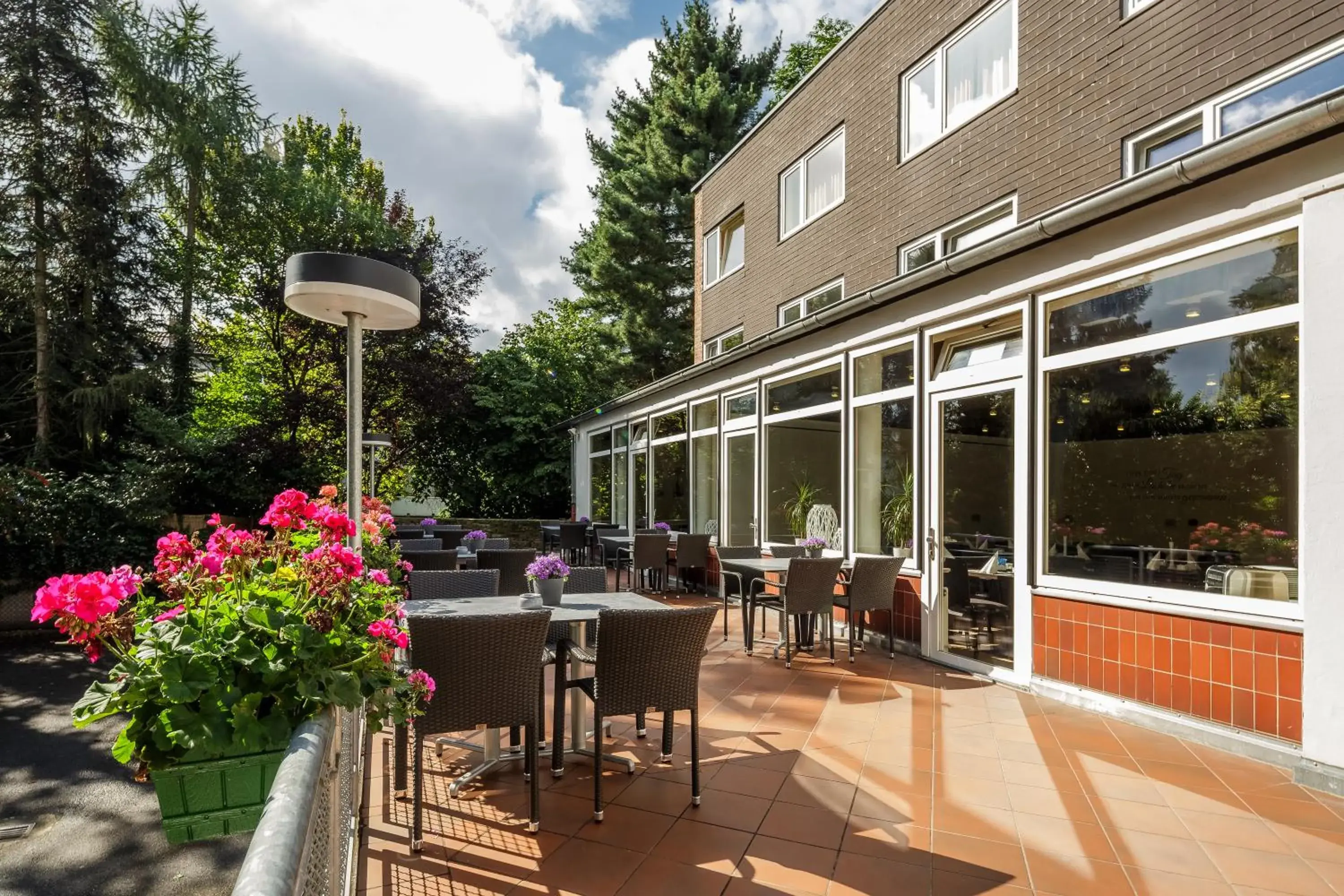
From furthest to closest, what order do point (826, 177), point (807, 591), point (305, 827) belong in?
point (826, 177) → point (807, 591) → point (305, 827)

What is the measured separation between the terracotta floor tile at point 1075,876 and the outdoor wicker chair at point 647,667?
131 centimetres

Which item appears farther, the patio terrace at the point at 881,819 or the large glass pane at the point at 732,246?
the large glass pane at the point at 732,246

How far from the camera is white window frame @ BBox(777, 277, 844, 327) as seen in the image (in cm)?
1012

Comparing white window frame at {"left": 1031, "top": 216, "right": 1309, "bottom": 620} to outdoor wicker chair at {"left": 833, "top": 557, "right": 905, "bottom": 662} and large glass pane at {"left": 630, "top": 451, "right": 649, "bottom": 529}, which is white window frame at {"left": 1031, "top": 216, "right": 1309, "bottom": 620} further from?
large glass pane at {"left": 630, "top": 451, "right": 649, "bottom": 529}

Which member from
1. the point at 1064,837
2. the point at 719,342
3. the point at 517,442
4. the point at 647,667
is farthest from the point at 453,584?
the point at 517,442

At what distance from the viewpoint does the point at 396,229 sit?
1748cm

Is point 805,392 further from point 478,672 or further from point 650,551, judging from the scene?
point 478,672

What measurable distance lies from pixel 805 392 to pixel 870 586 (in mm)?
2903

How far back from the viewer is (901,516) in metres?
6.61

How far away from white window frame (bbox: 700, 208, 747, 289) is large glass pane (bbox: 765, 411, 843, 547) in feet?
17.0

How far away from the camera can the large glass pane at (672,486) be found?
448 inches

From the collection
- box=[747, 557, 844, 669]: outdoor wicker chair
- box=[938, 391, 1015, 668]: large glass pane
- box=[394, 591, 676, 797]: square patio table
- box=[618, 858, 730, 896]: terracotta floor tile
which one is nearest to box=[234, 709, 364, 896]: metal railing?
box=[618, 858, 730, 896]: terracotta floor tile

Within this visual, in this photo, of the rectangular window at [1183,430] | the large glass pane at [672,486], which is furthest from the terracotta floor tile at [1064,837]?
the large glass pane at [672,486]

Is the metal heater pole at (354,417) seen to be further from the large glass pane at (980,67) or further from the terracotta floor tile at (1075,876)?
the large glass pane at (980,67)
